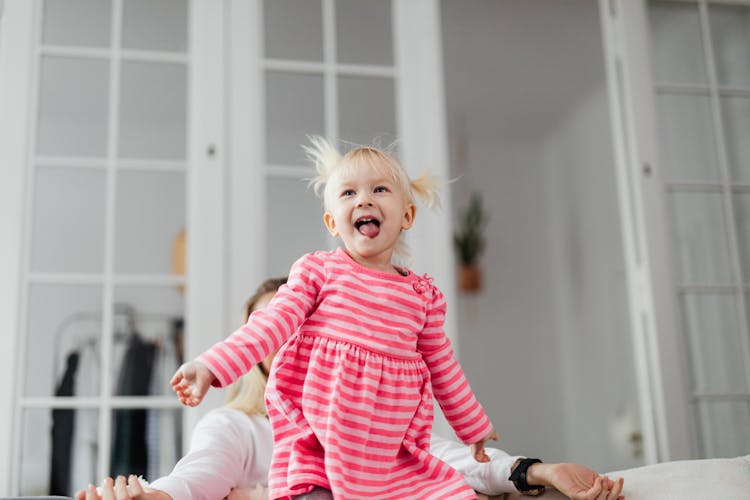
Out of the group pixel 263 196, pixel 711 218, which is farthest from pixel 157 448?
pixel 711 218

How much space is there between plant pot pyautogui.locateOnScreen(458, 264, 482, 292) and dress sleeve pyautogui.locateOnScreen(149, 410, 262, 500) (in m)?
3.07

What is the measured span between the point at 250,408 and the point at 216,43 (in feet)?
4.17

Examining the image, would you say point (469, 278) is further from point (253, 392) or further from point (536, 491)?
point (536, 491)

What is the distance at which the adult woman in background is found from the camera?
131 cm

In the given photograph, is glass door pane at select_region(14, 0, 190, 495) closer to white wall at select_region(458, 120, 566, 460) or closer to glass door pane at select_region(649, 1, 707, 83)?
glass door pane at select_region(649, 1, 707, 83)

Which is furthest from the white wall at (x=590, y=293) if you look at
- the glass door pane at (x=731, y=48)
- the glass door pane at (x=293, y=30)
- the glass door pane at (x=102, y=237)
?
the glass door pane at (x=102, y=237)

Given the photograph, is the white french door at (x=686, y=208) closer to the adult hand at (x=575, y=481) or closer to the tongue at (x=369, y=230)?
the adult hand at (x=575, y=481)

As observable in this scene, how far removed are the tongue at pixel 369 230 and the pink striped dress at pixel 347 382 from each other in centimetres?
5

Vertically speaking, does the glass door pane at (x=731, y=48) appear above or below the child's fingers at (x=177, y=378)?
above

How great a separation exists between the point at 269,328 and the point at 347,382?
0.14 meters

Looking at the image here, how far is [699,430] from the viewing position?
8.77ft

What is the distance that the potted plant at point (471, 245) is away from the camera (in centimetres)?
474

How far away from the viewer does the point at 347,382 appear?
1184 mm

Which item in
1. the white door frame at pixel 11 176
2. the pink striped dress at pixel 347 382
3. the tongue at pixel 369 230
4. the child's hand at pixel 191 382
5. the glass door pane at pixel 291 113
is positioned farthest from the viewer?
the glass door pane at pixel 291 113
